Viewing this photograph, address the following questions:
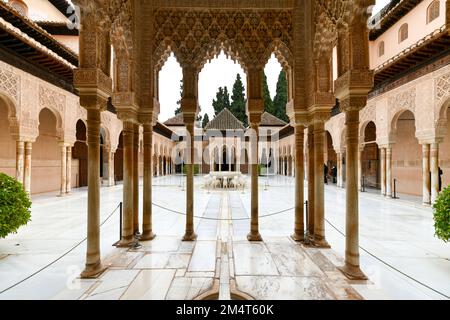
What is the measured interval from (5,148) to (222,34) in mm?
11063

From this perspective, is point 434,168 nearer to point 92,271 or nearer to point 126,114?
point 126,114

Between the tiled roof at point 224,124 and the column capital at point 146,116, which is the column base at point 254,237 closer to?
the column capital at point 146,116

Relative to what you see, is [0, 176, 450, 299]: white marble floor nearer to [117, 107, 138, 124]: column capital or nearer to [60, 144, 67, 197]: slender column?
[117, 107, 138, 124]: column capital

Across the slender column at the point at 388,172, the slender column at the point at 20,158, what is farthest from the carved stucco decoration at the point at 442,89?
the slender column at the point at 20,158

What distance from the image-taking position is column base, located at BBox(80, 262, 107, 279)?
334 cm

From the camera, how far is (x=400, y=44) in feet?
41.7

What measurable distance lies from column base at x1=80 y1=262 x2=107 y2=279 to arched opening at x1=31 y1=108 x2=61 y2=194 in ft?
36.2

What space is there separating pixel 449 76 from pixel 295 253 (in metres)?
8.53

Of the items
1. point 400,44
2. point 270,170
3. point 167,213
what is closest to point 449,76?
point 400,44

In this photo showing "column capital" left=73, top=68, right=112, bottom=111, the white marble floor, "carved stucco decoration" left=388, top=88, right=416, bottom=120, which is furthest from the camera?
"carved stucco decoration" left=388, top=88, right=416, bottom=120

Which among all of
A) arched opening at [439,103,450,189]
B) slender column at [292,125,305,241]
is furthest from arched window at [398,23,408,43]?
slender column at [292,125,305,241]

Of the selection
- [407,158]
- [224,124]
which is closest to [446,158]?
[407,158]

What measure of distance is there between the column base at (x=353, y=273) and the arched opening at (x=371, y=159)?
14.0 m

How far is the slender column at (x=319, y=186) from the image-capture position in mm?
4668
